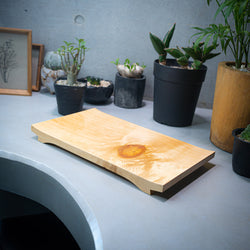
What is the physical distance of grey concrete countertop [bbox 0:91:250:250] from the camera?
0.51 meters

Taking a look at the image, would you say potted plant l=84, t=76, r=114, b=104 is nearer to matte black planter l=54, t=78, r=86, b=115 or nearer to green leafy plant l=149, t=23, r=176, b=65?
matte black planter l=54, t=78, r=86, b=115

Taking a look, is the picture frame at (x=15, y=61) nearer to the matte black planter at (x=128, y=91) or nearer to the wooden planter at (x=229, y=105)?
the matte black planter at (x=128, y=91)

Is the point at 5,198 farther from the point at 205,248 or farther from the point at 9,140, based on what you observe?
the point at 205,248

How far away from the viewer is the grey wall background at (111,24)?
110cm

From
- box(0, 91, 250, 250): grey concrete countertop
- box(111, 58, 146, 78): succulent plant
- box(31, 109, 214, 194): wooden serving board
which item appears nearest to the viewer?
box(0, 91, 250, 250): grey concrete countertop

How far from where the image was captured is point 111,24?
118 centimetres

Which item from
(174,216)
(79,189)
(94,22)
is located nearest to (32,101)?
(94,22)

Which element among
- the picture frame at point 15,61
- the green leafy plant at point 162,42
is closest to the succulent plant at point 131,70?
the green leafy plant at point 162,42

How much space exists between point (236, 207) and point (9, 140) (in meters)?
0.57

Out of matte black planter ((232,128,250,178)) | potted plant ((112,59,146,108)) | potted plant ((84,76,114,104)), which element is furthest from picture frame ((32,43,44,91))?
matte black planter ((232,128,250,178))

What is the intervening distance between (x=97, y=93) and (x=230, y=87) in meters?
0.49

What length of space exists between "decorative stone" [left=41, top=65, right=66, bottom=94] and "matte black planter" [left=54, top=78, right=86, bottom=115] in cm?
19

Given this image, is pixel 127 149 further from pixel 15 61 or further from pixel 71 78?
pixel 15 61

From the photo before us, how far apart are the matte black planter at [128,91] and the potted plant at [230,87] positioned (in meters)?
0.31
